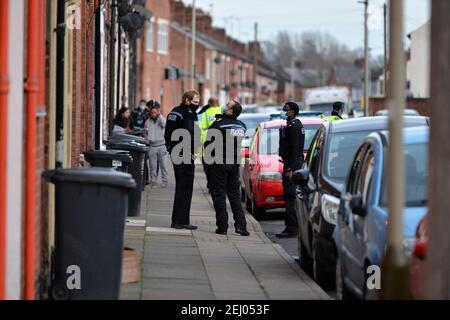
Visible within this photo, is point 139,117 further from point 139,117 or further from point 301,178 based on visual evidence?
point 301,178

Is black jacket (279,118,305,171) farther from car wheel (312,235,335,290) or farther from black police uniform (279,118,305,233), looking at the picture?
car wheel (312,235,335,290)

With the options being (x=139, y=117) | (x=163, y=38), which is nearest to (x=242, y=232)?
(x=139, y=117)

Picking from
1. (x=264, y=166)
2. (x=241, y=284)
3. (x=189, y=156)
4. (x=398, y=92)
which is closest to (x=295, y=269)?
(x=241, y=284)

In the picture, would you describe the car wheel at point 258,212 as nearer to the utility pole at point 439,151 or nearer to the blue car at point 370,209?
the blue car at point 370,209

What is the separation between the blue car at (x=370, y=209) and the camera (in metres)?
9.46

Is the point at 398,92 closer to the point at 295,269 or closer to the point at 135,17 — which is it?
the point at 295,269

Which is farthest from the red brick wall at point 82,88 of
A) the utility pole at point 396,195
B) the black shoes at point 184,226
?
the utility pole at point 396,195

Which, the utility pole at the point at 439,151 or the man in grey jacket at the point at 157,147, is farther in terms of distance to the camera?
the man in grey jacket at the point at 157,147

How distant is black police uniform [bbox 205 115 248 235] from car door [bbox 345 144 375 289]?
512 centimetres

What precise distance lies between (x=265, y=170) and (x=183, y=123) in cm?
406

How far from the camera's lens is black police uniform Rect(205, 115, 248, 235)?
52.9ft

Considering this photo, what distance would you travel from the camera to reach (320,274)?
12180 mm

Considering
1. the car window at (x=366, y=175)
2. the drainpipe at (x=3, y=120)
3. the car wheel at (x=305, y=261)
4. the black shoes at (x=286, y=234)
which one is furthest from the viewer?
the black shoes at (x=286, y=234)

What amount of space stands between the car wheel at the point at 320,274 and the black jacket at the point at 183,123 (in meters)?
4.30
